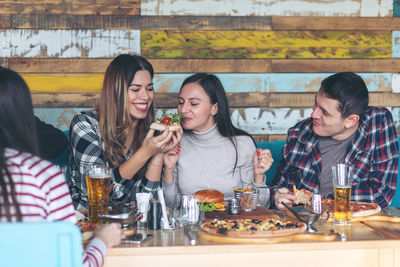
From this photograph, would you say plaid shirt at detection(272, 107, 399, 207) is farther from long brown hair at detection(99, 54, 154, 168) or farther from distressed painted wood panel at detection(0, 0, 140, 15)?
distressed painted wood panel at detection(0, 0, 140, 15)

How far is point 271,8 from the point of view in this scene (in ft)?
13.2

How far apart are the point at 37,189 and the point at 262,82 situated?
2843 mm

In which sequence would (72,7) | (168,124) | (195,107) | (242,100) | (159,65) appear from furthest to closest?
(242,100)
(159,65)
(72,7)
(195,107)
(168,124)

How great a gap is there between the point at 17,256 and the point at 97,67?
2.72 metres

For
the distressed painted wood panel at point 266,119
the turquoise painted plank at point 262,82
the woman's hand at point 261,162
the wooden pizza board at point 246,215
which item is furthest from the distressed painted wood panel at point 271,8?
the wooden pizza board at point 246,215

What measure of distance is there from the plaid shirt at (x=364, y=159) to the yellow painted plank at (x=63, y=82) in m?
1.58

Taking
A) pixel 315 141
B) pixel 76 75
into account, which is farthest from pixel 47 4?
pixel 315 141

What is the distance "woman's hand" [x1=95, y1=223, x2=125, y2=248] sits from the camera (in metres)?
1.79

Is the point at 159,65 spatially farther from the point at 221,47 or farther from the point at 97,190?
the point at 97,190

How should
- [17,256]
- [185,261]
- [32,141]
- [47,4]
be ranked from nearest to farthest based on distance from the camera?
1. [17,256]
2. [32,141]
3. [185,261]
4. [47,4]

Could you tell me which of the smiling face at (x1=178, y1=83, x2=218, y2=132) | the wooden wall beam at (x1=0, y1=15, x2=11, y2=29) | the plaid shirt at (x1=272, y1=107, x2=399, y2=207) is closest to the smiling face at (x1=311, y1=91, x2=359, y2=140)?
the plaid shirt at (x1=272, y1=107, x2=399, y2=207)

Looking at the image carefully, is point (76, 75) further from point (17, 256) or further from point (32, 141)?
point (17, 256)

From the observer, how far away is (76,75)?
3.88 m

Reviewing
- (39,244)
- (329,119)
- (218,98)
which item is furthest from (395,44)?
(39,244)
